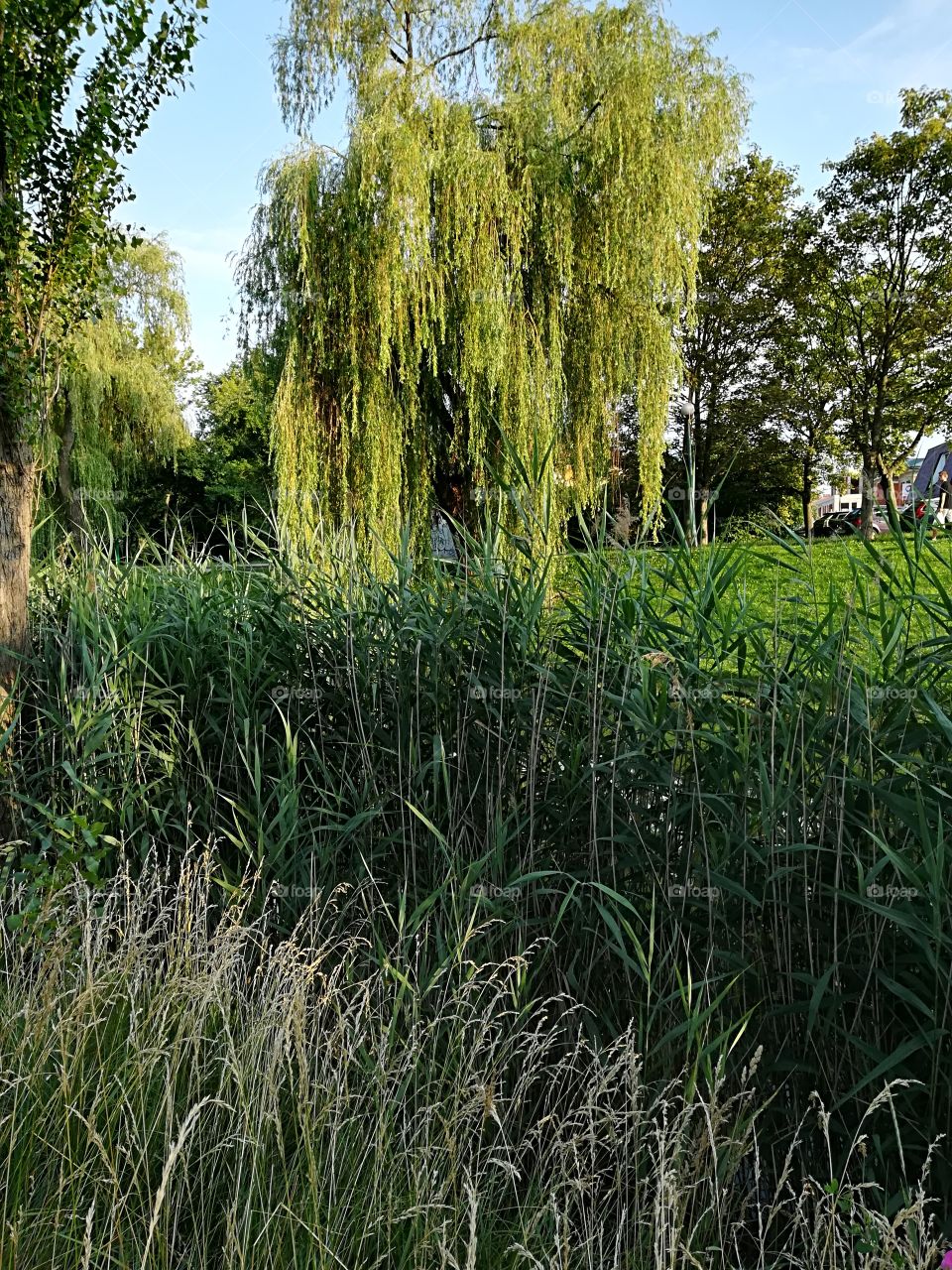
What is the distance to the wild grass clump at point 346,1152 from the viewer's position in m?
1.60

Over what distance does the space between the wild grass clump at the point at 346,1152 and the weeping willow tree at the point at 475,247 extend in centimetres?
632

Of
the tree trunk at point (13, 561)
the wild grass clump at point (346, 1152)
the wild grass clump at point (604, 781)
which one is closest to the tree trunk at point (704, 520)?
the wild grass clump at point (604, 781)

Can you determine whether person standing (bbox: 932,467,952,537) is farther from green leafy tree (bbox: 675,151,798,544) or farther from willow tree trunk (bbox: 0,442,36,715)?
green leafy tree (bbox: 675,151,798,544)

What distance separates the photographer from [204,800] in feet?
10.9

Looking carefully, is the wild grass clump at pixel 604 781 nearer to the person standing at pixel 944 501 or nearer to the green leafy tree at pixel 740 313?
the person standing at pixel 944 501

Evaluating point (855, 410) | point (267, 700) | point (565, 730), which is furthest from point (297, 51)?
point (855, 410)

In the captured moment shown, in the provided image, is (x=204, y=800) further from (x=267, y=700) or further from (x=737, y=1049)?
(x=737, y=1049)

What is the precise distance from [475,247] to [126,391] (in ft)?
37.8

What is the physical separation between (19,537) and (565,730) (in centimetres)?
261

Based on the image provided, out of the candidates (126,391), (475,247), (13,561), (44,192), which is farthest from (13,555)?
(126,391)

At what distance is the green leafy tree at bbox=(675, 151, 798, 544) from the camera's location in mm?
19500

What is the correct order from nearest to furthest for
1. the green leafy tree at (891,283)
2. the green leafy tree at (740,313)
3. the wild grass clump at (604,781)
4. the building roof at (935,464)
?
the wild grass clump at (604,781) → the building roof at (935,464) → the green leafy tree at (891,283) → the green leafy tree at (740,313)

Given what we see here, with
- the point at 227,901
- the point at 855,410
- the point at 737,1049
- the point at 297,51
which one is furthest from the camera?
the point at 855,410

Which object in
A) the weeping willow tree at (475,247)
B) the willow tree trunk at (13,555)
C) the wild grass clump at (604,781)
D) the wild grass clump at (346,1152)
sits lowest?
the wild grass clump at (346,1152)
